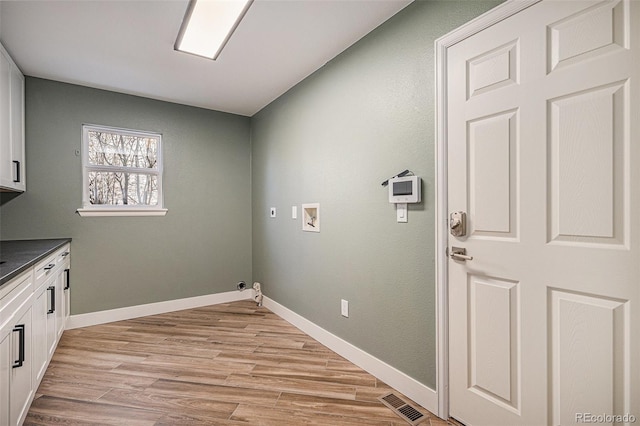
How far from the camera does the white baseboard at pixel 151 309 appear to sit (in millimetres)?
3270

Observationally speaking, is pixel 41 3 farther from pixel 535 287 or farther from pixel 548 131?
pixel 535 287

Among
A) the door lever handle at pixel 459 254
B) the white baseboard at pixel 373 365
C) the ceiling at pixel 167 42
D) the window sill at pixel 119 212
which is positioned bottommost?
the white baseboard at pixel 373 365

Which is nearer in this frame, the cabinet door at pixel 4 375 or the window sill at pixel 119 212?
the cabinet door at pixel 4 375

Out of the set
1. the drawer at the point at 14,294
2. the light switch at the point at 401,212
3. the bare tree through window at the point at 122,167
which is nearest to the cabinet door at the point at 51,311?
the drawer at the point at 14,294

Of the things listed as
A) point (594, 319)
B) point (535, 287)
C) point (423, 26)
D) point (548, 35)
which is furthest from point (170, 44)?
point (594, 319)

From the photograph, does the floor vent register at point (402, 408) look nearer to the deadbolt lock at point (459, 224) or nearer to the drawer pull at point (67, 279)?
the deadbolt lock at point (459, 224)

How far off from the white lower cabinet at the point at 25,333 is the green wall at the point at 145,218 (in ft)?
2.71

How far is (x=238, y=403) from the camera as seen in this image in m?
1.99

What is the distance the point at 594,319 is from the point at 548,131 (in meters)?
0.80

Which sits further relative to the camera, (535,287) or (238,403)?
(238,403)

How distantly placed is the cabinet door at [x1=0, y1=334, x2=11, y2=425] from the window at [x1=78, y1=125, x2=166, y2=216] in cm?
217

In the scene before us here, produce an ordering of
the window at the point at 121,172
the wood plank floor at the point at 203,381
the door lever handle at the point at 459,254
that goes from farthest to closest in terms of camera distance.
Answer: the window at the point at 121,172, the wood plank floor at the point at 203,381, the door lever handle at the point at 459,254

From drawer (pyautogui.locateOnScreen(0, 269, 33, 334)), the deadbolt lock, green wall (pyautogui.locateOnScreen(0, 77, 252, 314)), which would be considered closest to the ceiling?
green wall (pyautogui.locateOnScreen(0, 77, 252, 314))

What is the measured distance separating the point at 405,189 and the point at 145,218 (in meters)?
3.05
